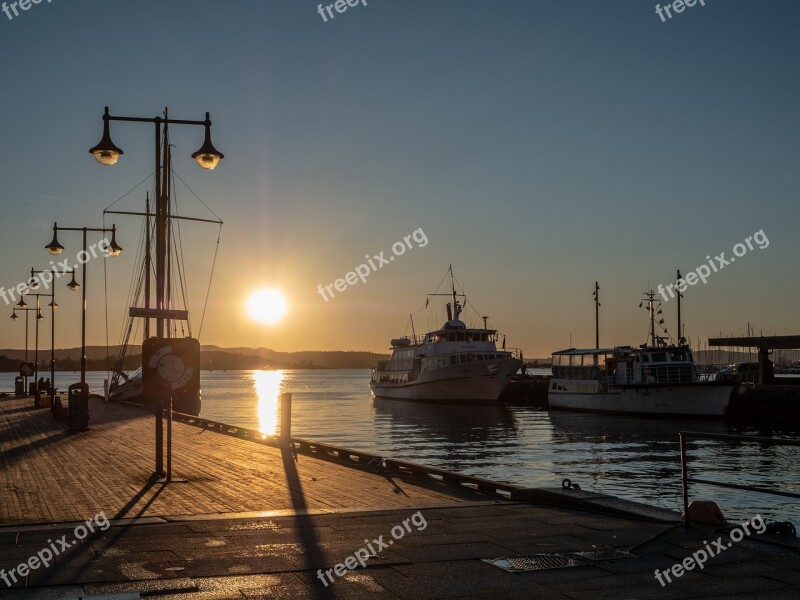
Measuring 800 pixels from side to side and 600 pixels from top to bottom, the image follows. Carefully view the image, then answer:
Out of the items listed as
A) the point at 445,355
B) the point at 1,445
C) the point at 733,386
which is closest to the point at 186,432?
the point at 1,445

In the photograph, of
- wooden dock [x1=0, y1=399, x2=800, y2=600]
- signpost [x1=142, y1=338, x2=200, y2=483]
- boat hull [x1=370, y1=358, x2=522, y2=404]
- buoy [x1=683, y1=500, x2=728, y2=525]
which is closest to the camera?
wooden dock [x1=0, y1=399, x2=800, y2=600]

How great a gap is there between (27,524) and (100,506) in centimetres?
153

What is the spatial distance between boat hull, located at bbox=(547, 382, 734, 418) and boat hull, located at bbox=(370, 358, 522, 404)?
1478cm

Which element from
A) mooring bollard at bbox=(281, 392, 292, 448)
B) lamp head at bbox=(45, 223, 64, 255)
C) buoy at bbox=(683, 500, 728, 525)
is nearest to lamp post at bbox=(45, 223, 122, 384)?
lamp head at bbox=(45, 223, 64, 255)

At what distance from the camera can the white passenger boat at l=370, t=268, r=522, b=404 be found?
72.9m

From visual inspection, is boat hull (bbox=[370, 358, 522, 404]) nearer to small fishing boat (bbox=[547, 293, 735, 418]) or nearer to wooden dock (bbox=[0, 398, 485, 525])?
small fishing boat (bbox=[547, 293, 735, 418])

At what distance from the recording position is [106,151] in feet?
48.8

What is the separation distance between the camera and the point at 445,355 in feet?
248

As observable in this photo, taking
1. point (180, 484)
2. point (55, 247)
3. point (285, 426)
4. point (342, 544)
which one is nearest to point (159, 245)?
point (180, 484)

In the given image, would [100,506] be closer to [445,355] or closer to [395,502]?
[395,502]

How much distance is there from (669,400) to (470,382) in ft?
75.5

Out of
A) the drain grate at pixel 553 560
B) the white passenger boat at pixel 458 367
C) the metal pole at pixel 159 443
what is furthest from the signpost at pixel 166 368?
the white passenger boat at pixel 458 367

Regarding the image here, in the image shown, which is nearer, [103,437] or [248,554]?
[248,554]

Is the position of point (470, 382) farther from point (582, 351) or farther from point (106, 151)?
point (106, 151)
